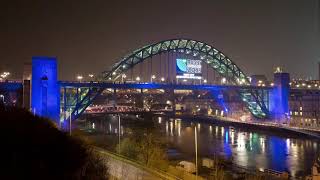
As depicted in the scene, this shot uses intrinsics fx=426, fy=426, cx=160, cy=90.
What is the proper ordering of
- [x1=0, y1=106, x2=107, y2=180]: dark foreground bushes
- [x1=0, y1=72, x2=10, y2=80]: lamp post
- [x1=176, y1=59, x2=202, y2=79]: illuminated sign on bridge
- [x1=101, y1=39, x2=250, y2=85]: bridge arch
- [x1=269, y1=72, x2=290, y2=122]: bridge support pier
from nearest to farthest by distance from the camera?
[x1=0, y1=106, x2=107, y2=180]: dark foreground bushes → [x1=0, y1=72, x2=10, y2=80]: lamp post → [x1=101, y1=39, x2=250, y2=85]: bridge arch → [x1=176, y1=59, x2=202, y2=79]: illuminated sign on bridge → [x1=269, y1=72, x2=290, y2=122]: bridge support pier

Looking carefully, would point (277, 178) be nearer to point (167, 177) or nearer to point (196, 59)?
point (167, 177)

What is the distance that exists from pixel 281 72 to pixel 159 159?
118 feet

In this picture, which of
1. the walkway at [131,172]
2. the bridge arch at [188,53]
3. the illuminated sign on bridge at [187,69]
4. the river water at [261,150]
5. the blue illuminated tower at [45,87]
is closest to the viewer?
the walkway at [131,172]

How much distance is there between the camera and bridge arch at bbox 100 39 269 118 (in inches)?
1866

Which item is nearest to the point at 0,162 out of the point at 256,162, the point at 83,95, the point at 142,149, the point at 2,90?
the point at 142,149

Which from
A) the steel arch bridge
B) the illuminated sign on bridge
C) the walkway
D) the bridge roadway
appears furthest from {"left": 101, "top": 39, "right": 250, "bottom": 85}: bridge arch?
the walkway

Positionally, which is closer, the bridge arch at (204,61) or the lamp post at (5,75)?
the lamp post at (5,75)

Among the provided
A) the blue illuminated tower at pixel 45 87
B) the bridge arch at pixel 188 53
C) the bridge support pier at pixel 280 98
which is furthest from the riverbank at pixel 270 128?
the blue illuminated tower at pixel 45 87

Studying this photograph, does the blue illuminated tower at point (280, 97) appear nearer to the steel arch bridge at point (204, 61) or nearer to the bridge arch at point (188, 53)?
the steel arch bridge at point (204, 61)

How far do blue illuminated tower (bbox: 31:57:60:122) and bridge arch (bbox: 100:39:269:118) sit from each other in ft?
43.6

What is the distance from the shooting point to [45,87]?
32.0 metres

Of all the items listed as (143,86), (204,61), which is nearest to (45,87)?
(143,86)

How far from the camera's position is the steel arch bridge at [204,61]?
47.4 meters

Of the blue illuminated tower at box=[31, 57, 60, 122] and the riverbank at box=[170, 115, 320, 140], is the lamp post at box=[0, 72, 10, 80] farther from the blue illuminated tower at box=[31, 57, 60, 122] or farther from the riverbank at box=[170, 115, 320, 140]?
the riverbank at box=[170, 115, 320, 140]
